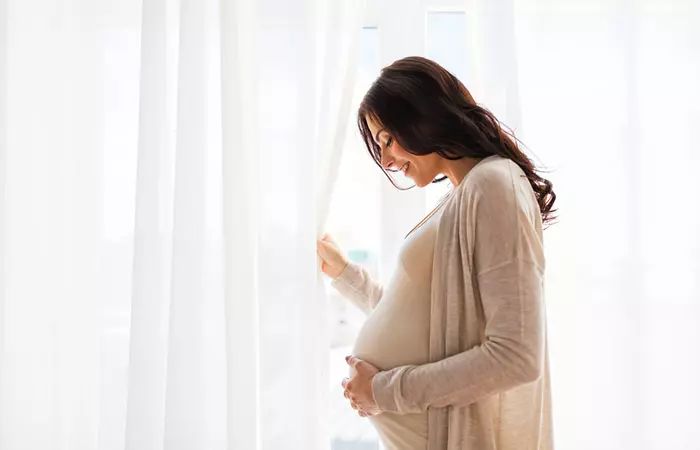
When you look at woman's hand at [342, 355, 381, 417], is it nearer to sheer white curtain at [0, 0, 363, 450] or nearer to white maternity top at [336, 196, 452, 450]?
white maternity top at [336, 196, 452, 450]

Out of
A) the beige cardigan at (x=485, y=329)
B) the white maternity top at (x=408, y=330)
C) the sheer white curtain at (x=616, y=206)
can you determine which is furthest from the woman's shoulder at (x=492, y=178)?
the sheer white curtain at (x=616, y=206)

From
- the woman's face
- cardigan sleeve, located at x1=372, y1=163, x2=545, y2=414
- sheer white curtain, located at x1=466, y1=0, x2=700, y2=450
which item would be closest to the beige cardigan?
cardigan sleeve, located at x1=372, y1=163, x2=545, y2=414

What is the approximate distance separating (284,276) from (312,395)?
230 millimetres

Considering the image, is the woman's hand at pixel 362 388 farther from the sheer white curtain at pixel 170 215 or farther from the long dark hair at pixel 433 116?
the long dark hair at pixel 433 116

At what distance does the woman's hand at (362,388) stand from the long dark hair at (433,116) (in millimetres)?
369

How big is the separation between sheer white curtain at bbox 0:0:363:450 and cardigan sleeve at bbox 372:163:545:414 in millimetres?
315

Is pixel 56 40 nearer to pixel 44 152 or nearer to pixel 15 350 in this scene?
pixel 44 152

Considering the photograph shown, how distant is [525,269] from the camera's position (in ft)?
2.98

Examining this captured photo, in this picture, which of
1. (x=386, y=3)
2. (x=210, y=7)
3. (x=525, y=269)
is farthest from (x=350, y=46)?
(x=525, y=269)

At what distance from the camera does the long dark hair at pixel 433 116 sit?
103 cm

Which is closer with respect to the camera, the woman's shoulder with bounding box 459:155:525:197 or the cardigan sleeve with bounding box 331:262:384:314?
the woman's shoulder with bounding box 459:155:525:197

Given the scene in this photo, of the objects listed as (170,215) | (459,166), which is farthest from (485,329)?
(170,215)

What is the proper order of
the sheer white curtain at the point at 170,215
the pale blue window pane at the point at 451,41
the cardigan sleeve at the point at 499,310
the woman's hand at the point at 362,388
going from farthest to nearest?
the pale blue window pane at the point at 451,41
the sheer white curtain at the point at 170,215
the woman's hand at the point at 362,388
the cardigan sleeve at the point at 499,310

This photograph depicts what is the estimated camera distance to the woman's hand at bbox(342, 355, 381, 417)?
102 centimetres
